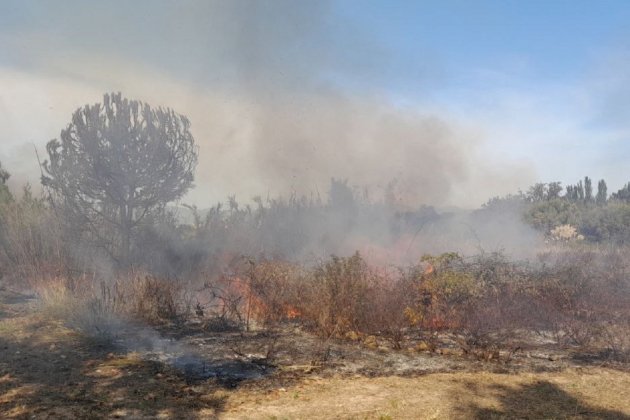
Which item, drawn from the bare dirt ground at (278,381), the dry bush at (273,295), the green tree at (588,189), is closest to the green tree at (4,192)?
the bare dirt ground at (278,381)

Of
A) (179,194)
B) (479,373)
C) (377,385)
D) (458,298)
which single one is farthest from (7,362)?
(179,194)

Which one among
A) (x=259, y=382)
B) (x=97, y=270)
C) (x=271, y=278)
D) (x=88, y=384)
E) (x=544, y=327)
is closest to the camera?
(x=88, y=384)

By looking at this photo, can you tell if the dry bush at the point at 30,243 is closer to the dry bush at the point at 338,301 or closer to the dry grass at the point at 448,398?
the dry bush at the point at 338,301

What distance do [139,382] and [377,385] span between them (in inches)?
103

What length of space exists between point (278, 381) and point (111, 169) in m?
8.92

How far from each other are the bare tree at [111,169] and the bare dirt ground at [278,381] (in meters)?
5.39

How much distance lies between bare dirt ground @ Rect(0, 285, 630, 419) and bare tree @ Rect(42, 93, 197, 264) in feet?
17.7

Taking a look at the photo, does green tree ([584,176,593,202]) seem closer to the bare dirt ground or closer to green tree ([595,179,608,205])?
green tree ([595,179,608,205])

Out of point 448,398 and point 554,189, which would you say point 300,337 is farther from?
point 554,189

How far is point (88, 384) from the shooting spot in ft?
16.5

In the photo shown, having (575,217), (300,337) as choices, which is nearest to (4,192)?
(300,337)

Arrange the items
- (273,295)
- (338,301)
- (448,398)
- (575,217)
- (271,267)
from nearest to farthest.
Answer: (448,398) → (338,301) → (273,295) → (271,267) → (575,217)

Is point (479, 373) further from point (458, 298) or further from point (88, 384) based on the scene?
point (88, 384)

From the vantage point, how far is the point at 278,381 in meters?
5.44
